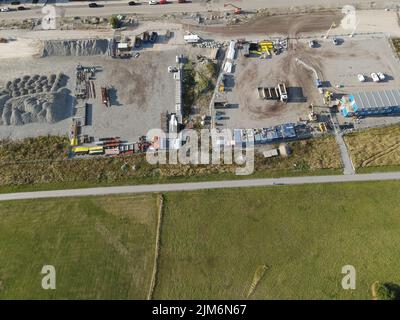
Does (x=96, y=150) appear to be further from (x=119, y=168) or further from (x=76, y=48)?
(x=76, y=48)

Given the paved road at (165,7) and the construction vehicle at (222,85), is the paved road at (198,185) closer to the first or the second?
the construction vehicle at (222,85)

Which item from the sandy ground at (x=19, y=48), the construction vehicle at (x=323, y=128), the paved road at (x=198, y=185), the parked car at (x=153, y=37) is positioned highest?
the parked car at (x=153, y=37)

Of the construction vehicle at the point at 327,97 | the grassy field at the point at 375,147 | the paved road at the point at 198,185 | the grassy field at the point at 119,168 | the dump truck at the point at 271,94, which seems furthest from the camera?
the dump truck at the point at 271,94

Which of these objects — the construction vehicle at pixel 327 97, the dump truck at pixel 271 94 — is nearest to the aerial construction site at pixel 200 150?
the dump truck at pixel 271 94

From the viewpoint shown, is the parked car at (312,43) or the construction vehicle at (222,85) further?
the parked car at (312,43)
